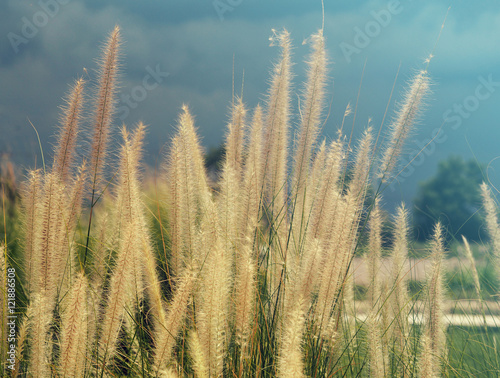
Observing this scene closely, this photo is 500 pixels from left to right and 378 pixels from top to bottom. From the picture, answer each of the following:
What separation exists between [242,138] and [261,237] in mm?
503

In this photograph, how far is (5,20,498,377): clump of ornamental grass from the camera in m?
1.15

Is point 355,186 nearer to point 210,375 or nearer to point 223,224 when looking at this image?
point 223,224

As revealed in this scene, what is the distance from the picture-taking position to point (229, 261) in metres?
1.46

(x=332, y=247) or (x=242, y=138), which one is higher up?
(x=242, y=138)

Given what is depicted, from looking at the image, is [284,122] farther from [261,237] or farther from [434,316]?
[434,316]

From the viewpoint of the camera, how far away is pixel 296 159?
2.04 meters

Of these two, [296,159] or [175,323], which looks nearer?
[175,323]

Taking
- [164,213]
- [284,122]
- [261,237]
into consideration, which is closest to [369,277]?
[261,237]

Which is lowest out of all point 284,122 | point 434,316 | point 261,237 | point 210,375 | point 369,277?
point 210,375

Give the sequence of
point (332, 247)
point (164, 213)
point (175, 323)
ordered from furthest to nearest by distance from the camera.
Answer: point (164, 213)
point (332, 247)
point (175, 323)

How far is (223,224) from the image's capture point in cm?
163

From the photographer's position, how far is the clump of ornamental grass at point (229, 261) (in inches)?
45.3

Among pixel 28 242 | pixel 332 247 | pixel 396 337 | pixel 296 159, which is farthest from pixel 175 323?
pixel 396 337

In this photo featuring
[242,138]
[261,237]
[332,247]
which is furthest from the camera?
[242,138]
